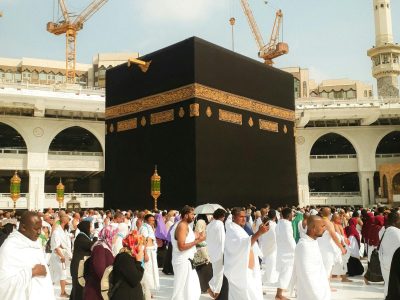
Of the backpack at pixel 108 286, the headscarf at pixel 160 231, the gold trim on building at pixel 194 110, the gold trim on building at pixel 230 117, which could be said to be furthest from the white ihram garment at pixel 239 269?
the gold trim on building at pixel 230 117

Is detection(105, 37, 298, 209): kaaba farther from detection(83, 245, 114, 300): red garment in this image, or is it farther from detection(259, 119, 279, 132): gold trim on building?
detection(83, 245, 114, 300): red garment

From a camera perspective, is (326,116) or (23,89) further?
(326,116)

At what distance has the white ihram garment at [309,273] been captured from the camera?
396 cm

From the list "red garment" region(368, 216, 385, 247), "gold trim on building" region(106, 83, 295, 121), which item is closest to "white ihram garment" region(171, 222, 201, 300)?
"red garment" region(368, 216, 385, 247)

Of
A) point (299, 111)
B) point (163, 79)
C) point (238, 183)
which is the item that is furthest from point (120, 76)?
point (299, 111)

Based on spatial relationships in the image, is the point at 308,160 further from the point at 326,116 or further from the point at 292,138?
the point at 292,138

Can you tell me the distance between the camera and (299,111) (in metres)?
28.6

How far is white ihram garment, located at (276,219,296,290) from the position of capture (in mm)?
6078

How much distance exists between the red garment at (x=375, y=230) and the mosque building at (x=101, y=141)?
20703 mm

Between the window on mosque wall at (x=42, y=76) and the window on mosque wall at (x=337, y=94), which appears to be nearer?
the window on mosque wall at (x=42, y=76)

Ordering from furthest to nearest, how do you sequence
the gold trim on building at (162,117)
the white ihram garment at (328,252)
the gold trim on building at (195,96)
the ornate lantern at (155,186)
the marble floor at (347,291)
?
1. the gold trim on building at (162,117)
2. the gold trim on building at (195,96)
3. the ornate lantern at (155,186)
4. the white ihram garment at (328,252)
5. the marble floor at (347,291)

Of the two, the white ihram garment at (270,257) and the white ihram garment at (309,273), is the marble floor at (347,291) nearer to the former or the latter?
the white ihram garment at (270,257)

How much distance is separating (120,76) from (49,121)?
40.9 feet

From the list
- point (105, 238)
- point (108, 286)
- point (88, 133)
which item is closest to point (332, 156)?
point (88, 133)
